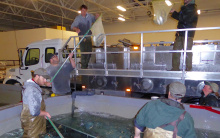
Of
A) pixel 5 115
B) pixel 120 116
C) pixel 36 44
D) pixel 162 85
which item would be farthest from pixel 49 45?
pixel 162 85

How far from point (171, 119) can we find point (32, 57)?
6.24 m

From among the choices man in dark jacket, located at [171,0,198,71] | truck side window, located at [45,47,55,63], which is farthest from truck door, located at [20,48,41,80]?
man in dark jacket, located at [171,0,198,71]

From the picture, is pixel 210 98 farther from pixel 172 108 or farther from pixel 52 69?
pixel 52 69

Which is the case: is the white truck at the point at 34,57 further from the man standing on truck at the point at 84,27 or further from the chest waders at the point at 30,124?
the chest waders at the point at 30,124

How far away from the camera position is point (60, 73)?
491 cm

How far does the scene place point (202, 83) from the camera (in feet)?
12.7

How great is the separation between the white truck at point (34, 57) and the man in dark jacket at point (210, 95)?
4635mm

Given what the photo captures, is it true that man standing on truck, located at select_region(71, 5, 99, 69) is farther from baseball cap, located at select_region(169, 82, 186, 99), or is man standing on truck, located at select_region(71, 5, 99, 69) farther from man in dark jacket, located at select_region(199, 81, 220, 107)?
baseball cap, located at select_region(169, 82, 186, 99)

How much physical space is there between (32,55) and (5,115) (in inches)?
140

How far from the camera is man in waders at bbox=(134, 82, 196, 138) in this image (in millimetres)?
1948

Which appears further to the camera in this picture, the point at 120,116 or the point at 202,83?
the point at 120,116

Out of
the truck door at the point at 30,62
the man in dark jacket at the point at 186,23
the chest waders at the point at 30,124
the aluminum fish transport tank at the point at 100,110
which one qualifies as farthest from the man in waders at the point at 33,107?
the truck door at the point at 30,62

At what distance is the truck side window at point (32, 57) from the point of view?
662 centimetres

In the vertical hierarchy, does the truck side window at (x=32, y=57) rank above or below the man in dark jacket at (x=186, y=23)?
below
